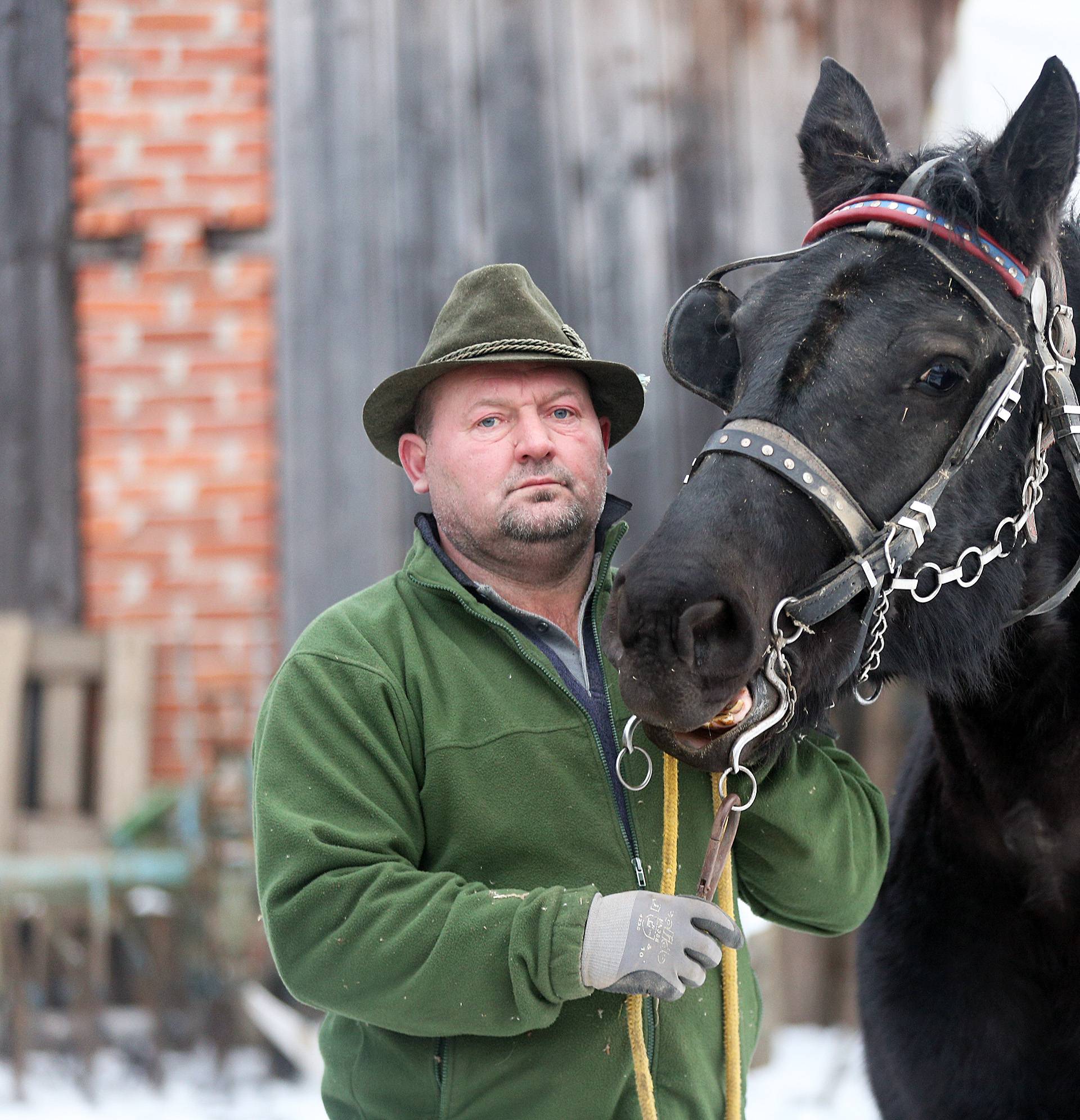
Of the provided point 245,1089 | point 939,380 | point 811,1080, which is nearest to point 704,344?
point 939,380

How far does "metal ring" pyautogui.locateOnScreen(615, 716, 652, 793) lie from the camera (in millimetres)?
1793

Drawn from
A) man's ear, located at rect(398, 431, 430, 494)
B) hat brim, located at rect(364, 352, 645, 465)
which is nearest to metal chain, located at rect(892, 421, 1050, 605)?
hat brim, located at rect(364, 352, 645, 465)

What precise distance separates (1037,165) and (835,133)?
0.45 meters

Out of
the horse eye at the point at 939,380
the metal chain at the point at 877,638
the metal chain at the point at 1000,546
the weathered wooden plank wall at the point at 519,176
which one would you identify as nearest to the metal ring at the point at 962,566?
the metal chain at the point at 1000,546

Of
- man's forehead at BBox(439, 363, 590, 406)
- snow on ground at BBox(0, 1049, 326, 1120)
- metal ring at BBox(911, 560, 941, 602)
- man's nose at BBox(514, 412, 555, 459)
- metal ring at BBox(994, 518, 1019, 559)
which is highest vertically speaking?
man's forehead at BBox(439, 363, 590, 406)

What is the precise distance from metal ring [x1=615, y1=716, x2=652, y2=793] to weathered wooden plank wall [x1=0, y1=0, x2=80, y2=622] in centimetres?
351

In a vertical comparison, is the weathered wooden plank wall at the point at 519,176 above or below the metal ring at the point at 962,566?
above

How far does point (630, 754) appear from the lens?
1.97 meters

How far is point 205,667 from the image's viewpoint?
16.0ft

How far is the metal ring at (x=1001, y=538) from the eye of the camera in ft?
6.16

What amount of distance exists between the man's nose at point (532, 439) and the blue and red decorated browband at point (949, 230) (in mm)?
558

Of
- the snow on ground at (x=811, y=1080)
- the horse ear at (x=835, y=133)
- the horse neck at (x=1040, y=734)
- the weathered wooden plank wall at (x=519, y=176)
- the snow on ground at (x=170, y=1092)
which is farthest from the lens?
the weathered wooden plank wall at (x=519, y=176)

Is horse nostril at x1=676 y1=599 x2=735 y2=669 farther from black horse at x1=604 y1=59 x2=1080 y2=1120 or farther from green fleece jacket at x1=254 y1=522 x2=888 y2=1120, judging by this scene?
green fleece jacket at x1=254 y1=522 x2=888 y2=1120

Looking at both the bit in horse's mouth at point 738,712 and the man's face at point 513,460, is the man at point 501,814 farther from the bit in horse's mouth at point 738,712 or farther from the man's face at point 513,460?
the bit in horse's mouth at point 738,712
